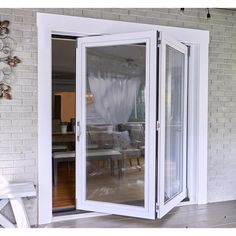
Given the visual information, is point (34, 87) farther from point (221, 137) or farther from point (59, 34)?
point (221, 137)

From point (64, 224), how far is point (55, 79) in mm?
7118

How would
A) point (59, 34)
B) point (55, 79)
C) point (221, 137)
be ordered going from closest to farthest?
1. point (59, 34)
2. point (221, 137)
3. point (55, 79)

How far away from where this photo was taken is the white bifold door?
3332 mm

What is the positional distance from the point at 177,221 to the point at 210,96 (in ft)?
5.44

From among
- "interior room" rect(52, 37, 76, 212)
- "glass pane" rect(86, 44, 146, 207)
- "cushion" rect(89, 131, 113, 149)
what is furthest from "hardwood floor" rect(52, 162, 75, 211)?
"cushion" rect(89, 131, 113, 149)

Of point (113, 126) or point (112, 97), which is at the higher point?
point (112, 97)

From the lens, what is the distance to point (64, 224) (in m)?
3.35

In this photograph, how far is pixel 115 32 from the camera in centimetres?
352

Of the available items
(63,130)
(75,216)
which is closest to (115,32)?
(75,216)

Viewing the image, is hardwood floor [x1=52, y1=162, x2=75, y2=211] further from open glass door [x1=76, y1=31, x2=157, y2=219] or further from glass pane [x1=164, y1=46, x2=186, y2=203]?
glass pane [x1=164, y1=46, x2=186, y2=203]

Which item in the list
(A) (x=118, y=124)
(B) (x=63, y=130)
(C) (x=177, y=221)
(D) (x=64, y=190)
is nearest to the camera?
(C) (x=177, y=221)

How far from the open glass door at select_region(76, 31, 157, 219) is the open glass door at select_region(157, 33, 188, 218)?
0.16 meters

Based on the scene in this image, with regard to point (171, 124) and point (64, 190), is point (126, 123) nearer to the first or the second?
point (171, 124)
